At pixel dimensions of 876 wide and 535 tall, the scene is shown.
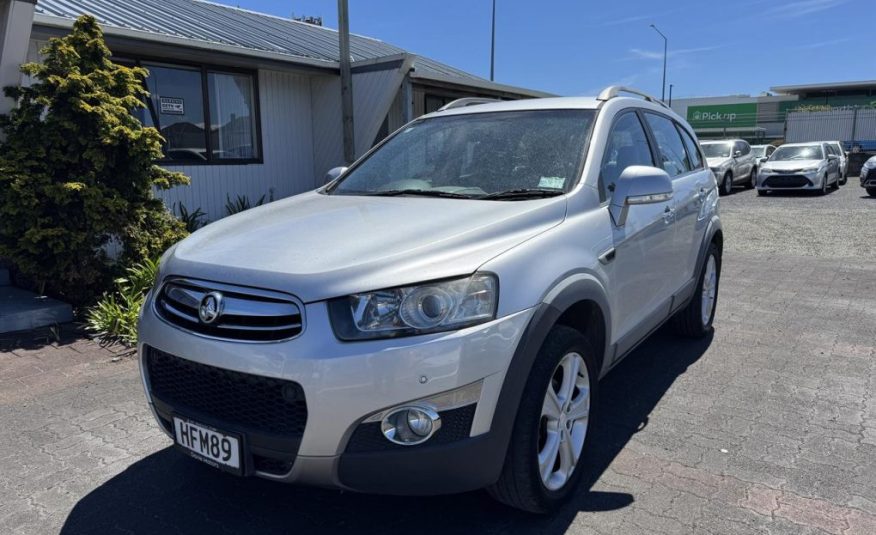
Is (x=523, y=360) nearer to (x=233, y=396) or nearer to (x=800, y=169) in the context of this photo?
(x=233, y=396)

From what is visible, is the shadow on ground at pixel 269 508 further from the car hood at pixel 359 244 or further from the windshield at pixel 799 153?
the windshield at pixel 799 153

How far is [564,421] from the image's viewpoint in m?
2.73

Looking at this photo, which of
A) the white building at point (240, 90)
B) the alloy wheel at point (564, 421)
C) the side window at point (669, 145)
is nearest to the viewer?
the alloy wheel at point (564, 421)

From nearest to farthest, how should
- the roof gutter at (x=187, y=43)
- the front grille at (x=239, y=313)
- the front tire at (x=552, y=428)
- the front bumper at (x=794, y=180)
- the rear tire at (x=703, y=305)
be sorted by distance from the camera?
1. the front grille at (x=239, y=313)
2. the front tire at (x=552, y=428)
3. the rear tire at (x=703, y=305)
4. the roof gutter at (x=187, y=43)
5. the front bumper at (x=794, y=180)

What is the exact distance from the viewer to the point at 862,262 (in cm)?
863

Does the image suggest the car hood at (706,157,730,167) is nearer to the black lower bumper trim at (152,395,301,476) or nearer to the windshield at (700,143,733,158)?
the windshield at (700,143,733,158)

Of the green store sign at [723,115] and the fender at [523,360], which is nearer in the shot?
the fender at [523,360]

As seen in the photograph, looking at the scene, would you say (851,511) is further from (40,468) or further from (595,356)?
(40,468)

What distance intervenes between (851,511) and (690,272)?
2.08 meters

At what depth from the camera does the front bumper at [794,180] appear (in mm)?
18016

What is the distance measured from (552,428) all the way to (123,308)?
Answer: 14.7 ft

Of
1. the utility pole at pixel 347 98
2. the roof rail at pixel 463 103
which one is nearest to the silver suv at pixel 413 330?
the roof rail at pixel 463 103

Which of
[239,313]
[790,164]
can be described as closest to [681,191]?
[239,313]

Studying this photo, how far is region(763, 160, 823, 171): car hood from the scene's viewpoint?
1817cm
